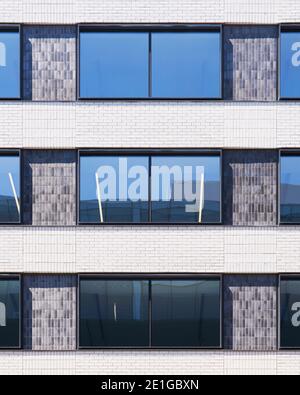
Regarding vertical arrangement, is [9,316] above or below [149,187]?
below

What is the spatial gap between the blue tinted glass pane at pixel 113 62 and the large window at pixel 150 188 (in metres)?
1.62

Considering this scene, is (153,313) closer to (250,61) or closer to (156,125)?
(156,125)

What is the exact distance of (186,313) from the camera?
45.8ft

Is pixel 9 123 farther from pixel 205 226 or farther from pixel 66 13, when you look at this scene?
pixel 205 226

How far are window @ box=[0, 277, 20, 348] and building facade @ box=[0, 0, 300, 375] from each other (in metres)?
0.03

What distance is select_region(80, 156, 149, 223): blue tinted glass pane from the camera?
1404 cm

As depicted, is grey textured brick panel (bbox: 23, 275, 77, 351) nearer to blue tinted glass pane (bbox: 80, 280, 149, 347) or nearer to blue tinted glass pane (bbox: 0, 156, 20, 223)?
blue tinted glass pane (bbox: 80, 280, 149, 347)

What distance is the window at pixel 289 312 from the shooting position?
13.9 metres

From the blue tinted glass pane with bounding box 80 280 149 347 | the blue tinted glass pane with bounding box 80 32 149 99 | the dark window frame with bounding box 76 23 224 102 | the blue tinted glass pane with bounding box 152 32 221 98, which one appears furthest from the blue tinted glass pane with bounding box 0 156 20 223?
the blue tinted glass pane with bounding box 152 32 221 98

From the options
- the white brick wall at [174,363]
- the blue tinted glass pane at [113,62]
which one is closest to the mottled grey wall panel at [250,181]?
the blue tinted glass pane at [113,62]

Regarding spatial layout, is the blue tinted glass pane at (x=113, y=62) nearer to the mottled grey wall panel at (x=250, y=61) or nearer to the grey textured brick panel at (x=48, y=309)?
the mottled grey wall panel at (x=250, y=61)

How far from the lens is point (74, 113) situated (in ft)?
46.0

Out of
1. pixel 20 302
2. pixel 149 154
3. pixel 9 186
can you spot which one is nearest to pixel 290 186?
pixel 149 154

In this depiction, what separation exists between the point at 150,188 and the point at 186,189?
32.6 inches
